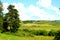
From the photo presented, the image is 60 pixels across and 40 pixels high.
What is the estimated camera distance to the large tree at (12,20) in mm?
67475

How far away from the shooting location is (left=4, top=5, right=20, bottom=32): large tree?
221ft

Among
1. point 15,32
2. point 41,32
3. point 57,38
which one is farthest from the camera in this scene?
point 41,32

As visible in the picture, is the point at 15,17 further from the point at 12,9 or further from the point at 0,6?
the point at 0,6

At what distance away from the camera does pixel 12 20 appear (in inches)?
2665

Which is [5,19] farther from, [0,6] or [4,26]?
[0,6]

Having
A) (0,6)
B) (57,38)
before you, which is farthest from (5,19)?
(57,38)

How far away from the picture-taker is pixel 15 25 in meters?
67.7

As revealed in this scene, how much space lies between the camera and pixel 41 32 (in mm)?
76500

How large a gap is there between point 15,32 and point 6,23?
13.5 feet

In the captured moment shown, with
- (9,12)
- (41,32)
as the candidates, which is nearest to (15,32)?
(9,12)

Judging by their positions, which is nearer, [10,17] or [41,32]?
[10,17]

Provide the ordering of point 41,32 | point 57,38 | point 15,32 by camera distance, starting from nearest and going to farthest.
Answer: point 57,38 → point 15,32 → point 41,32

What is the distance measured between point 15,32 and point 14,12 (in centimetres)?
615

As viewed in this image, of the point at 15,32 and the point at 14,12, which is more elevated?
the point at 14,12
